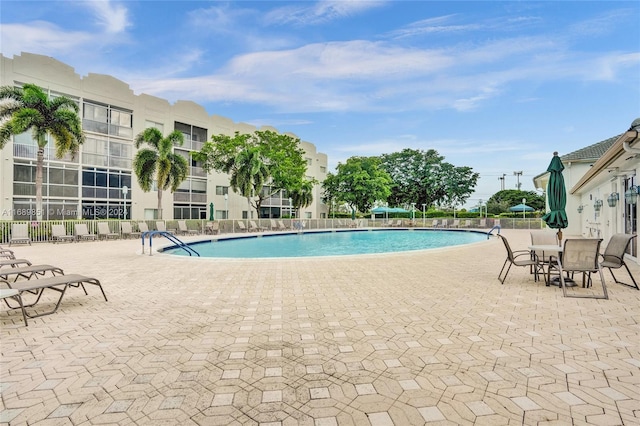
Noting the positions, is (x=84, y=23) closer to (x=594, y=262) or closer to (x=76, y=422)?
(x=76, y=422)

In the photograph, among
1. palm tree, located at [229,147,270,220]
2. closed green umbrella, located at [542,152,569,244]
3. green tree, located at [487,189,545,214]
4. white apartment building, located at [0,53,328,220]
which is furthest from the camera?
green tree, located at [487,189,545,214]

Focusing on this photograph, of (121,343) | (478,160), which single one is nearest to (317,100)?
(121,343)

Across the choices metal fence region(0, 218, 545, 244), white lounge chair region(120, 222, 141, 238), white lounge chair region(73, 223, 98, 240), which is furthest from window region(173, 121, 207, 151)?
white lounge chair region(73, 223, 98, 240)

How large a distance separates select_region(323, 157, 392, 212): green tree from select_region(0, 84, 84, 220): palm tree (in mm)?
26561

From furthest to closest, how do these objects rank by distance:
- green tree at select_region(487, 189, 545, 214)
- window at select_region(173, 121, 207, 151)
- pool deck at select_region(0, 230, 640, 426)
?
green tree at select_region(487, 189, 545, 214) → window at select_region(173, 121, 207, 151) → pool deck at select_region(0, 230, 640, 426)

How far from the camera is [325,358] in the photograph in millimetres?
3025

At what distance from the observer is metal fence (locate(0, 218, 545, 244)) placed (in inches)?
596

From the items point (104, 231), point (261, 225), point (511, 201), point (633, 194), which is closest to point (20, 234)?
point (104, 231)

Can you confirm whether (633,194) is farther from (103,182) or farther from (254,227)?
(103,182)

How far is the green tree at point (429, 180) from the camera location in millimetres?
44625

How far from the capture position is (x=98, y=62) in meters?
22.7

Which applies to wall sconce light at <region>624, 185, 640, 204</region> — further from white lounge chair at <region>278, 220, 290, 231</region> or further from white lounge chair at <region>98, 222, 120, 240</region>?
white lounge chair at <region>278, 220, 290, 231</region>

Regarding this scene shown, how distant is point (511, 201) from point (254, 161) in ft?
149

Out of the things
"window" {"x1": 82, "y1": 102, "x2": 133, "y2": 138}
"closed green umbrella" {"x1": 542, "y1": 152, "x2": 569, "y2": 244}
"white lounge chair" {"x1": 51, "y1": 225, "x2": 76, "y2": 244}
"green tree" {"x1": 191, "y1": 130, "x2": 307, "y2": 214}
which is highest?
"window" {"x1": 82, "y1": 102, "x2": 133, "y2": 138}
